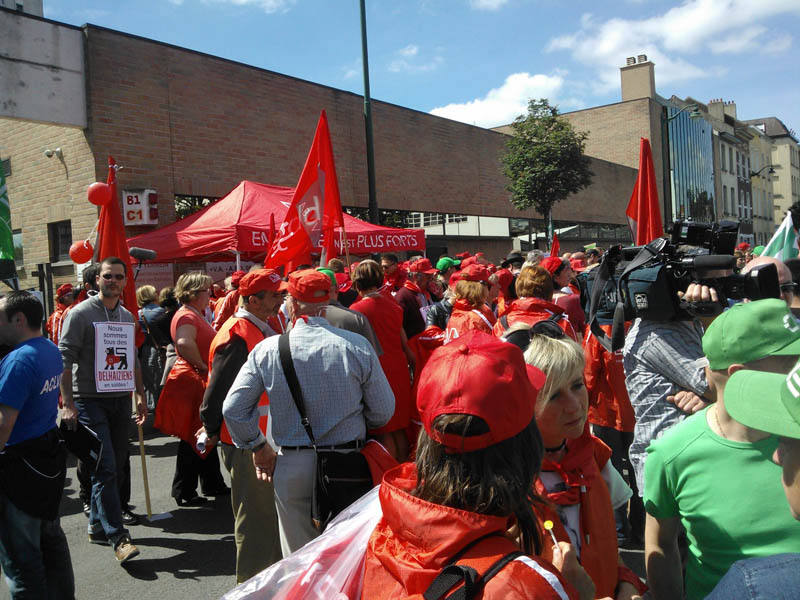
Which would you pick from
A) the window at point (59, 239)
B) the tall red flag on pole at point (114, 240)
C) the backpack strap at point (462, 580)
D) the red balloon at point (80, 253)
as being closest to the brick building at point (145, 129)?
the window at point (59, 239)

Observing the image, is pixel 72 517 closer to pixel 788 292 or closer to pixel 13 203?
pixel 788 292

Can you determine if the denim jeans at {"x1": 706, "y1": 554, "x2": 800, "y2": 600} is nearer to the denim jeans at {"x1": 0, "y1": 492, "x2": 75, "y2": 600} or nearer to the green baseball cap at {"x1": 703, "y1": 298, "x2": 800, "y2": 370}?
the green baseball cap at {"x1": 703, "y1": 298, "x2": 800, "y2": 370}

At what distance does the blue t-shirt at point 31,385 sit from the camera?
313 cm

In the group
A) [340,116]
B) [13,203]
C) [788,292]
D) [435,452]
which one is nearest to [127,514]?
[435,452]

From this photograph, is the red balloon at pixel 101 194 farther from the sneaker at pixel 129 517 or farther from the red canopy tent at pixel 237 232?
the sneaker at pixel 129 517

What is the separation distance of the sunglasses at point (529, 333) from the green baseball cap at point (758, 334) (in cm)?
87

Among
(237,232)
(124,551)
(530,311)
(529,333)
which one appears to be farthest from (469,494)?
(237,232)

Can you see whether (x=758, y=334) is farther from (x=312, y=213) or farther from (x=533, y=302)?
(x=312, y=213)

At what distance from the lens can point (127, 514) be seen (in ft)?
17.2

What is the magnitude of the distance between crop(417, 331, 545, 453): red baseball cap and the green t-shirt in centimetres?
70

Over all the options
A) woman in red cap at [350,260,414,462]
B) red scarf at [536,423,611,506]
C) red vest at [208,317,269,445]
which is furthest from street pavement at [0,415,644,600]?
red scarf at [536,423,611,506]

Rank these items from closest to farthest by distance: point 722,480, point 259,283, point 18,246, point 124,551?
1. point 722,480
2. point 259,283
3. point 124,551
4. point 18,246

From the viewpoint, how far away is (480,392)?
1.45 meters

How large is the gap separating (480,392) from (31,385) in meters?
2.71
